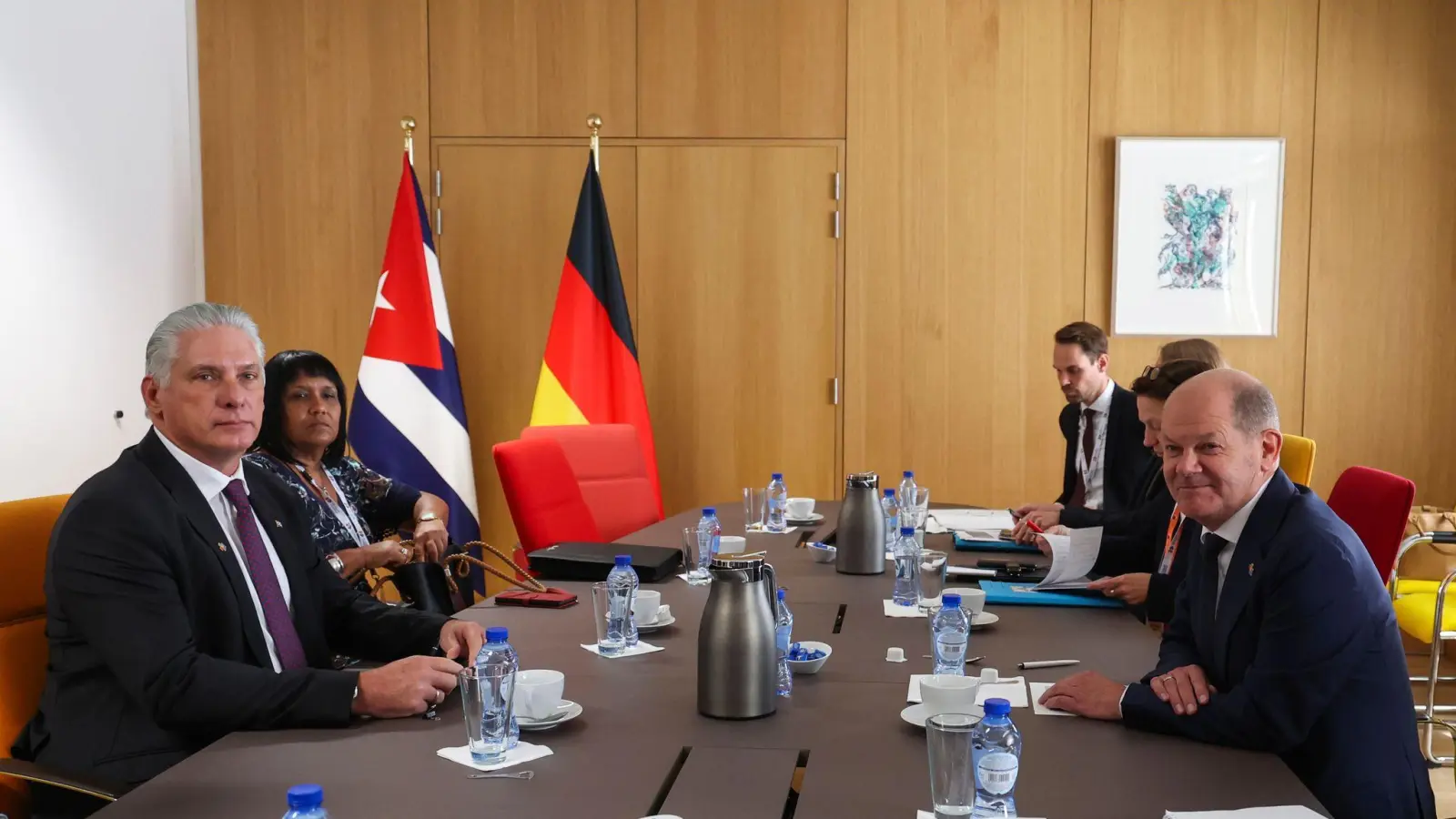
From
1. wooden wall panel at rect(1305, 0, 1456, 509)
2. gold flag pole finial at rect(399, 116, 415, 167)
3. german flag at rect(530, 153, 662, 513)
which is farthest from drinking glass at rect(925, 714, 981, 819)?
wooden wall panel at rect(1305, 0, 1456, 509)

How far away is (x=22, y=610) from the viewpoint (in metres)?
2.22

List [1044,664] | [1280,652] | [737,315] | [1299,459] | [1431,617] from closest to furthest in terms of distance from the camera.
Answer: [1280,652]
[1044,664]
[1299,459]
[1431,617]
[737,315]

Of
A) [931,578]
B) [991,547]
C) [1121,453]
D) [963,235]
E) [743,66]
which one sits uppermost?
[743,66]

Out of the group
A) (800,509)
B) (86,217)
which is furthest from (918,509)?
(86,217)

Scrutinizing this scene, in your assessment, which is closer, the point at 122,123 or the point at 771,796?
the point at 771,796

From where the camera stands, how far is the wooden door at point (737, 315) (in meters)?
5.52

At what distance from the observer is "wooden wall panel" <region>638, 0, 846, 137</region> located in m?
5.47

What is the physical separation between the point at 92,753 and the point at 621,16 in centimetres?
433

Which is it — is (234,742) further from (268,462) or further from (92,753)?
(268,462)

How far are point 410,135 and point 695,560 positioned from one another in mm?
3271

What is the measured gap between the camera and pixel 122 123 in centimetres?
502

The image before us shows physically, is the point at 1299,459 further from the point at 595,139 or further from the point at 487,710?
the point at 595,139

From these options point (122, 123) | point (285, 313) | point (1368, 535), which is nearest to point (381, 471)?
point (285, 313)

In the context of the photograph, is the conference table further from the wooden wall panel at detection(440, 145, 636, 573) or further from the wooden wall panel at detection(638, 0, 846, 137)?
the wooden wall panel at detection(638, 0, 846, 137)
